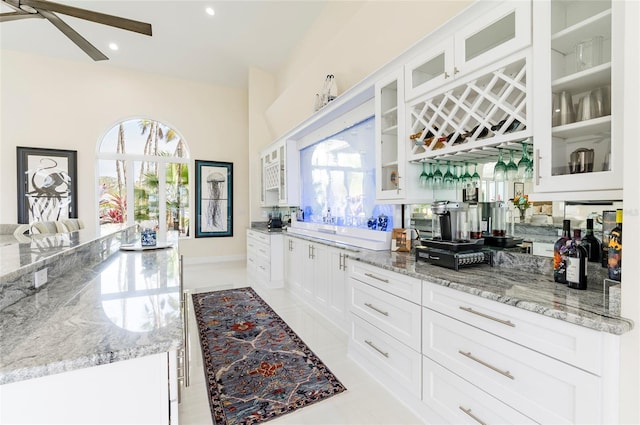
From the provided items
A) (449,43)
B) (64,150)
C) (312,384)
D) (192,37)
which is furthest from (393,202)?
(64,150)

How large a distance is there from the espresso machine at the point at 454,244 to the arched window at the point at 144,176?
18.9ft

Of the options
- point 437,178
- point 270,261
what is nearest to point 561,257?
point 437,178

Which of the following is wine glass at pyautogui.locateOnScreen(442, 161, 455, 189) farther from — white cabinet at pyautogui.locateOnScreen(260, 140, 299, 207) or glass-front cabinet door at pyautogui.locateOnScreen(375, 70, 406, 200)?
white cabinet at pyautogui.locateOnScreen(260, 140, 299, 207)

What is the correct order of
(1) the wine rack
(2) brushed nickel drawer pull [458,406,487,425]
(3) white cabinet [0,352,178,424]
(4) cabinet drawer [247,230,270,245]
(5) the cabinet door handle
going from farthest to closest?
(4) cabinet drawer [247,230,270,245], (1) the wine rack, (5) the cabinet door handle, (2) brushed nickel drawer pull [458,406,487,425], (3) white cabinet [0,352,178,424]

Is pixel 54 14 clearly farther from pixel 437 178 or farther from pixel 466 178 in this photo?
pixel 466 178

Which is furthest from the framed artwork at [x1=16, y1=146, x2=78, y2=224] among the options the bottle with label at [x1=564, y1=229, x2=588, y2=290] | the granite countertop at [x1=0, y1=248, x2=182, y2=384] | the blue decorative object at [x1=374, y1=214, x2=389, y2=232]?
the bottle with label at [x1=564, y1=229, x2=588, y2=290]

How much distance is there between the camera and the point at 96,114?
6062 millimetres

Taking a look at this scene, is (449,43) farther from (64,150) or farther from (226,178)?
(64,150)

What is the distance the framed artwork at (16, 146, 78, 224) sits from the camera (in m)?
5.50

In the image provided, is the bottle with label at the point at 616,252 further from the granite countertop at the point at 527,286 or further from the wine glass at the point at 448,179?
the wine glass at the point at 448,179

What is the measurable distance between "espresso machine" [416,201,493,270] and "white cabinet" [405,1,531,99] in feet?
2.94

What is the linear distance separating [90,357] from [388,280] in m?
1.65

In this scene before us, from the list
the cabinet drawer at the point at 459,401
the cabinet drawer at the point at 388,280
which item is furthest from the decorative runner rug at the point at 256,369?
the cabinet drawer at the point at 388,280

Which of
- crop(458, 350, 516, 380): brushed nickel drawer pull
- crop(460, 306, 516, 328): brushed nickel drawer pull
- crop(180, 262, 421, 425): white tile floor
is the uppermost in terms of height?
crop(460, 306, 516, 328): brushed nickel drawer pull
